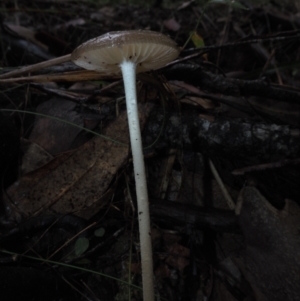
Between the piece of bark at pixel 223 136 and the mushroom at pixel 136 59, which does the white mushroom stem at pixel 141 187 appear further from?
the piece of bark at pixel 223 136

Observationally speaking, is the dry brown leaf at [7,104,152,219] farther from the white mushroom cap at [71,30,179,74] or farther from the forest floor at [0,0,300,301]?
the white mushroom cap at [71,30,179,74]

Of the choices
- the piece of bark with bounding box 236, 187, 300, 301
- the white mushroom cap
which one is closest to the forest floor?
the piece of bark with bounding box 236, 187, 300, 301

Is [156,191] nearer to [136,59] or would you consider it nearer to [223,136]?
[223,136]

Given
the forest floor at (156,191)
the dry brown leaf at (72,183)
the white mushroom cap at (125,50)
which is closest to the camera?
the white mushroom cap at (125,50)

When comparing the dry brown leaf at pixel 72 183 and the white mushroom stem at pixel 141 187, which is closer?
the white mushroom stem at pixel 141 187

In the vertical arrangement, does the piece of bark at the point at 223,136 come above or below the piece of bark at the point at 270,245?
above

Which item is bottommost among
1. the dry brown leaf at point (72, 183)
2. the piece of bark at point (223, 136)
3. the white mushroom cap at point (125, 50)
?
the dry brown leaf at point (72, 183)

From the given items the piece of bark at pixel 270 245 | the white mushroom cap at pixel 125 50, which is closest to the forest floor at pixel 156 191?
the piece of bark at pixel 270 245

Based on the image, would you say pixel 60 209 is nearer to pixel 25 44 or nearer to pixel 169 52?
pixel 169 52
